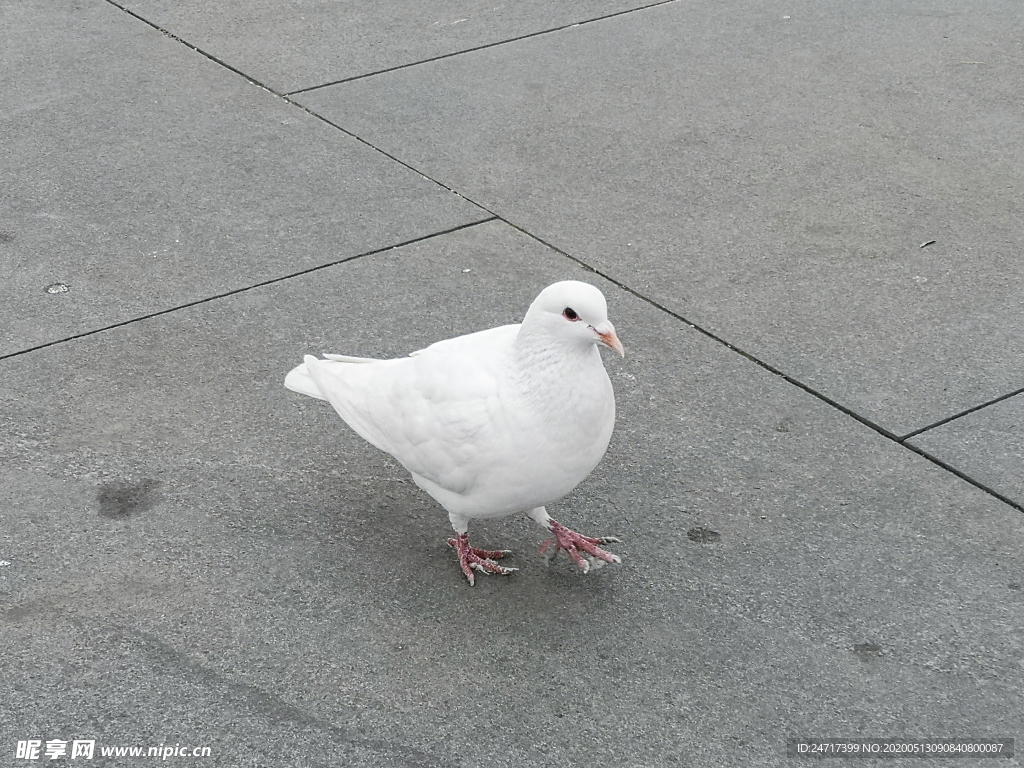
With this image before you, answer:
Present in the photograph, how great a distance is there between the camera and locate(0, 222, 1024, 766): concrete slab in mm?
3076

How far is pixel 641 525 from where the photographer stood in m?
3.79

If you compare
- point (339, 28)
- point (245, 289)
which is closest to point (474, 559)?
point (245, 289)

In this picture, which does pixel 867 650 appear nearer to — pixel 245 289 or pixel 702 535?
pixel 702 535

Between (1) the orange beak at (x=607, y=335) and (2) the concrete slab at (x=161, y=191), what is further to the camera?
(2) the concrete slab at (x=161, y=191)

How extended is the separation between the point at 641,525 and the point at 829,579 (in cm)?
60

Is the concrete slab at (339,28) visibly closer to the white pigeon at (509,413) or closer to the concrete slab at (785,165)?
the concrete slab at (785,165)

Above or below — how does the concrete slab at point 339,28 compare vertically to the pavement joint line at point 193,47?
above

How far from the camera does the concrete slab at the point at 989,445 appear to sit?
390 centimetres

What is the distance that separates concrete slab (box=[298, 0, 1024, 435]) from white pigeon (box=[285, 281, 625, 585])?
145 cm

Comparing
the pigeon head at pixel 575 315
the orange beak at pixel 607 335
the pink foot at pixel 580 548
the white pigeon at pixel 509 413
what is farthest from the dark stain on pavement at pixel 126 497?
the orange beak at pixel 607 335

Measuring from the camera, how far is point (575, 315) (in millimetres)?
3180

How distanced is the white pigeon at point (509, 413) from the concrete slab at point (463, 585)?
302 millimetres

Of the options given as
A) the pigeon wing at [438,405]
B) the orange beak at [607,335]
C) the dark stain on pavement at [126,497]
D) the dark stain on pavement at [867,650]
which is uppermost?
the orange beak at [607,335]

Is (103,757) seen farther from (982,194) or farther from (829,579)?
(982,194)
